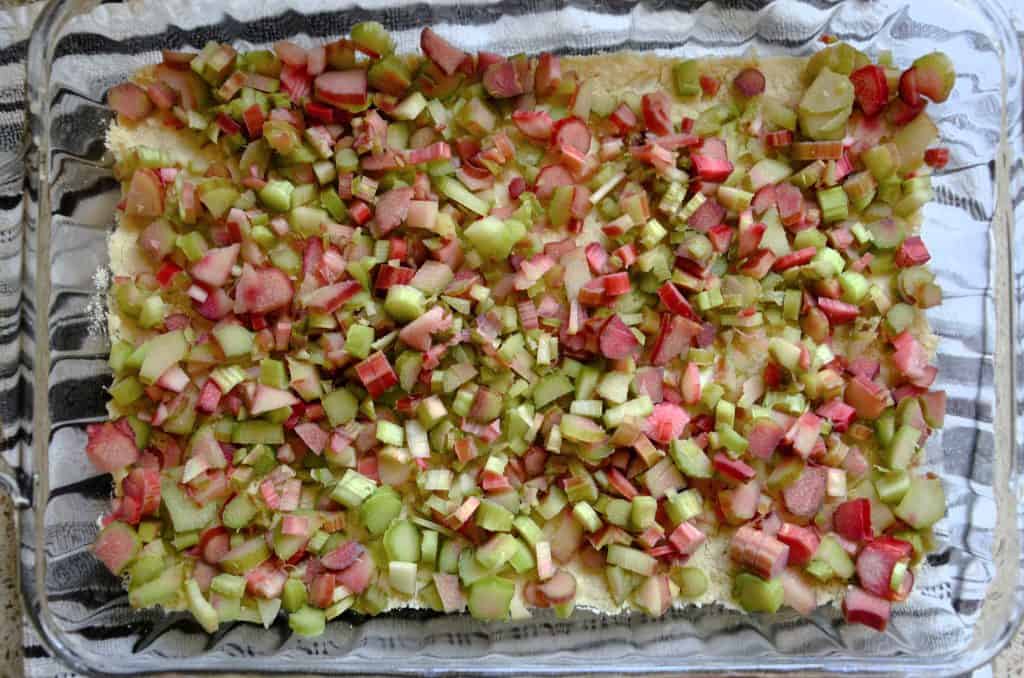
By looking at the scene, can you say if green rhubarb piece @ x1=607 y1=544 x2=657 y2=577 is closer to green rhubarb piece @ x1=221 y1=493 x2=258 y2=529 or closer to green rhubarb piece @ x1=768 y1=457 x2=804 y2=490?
green rhubarb piece @ x1=768 y1=457 x2=804 y2=490

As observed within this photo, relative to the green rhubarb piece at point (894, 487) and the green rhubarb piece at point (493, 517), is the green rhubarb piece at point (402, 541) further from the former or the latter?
the green rhubarb piece at point (894, 487)

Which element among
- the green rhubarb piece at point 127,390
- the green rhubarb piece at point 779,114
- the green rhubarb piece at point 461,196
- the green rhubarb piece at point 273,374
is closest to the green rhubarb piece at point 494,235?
the green rhubarb piece at point 461,196

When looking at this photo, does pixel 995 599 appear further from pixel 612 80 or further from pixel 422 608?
pixel 612 80

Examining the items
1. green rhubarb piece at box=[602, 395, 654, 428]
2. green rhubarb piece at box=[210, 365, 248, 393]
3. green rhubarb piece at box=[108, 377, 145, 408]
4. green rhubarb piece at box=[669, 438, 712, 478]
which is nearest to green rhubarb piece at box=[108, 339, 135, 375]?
green rhubarb piece at box=[108, 377, 145, 408]

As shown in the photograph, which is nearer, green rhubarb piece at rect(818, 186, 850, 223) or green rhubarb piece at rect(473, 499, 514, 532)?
green rhubarb piece at rect(473, 499, 514, 532)

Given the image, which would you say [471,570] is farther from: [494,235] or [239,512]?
[494,235]

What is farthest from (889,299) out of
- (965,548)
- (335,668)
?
(335,668)
